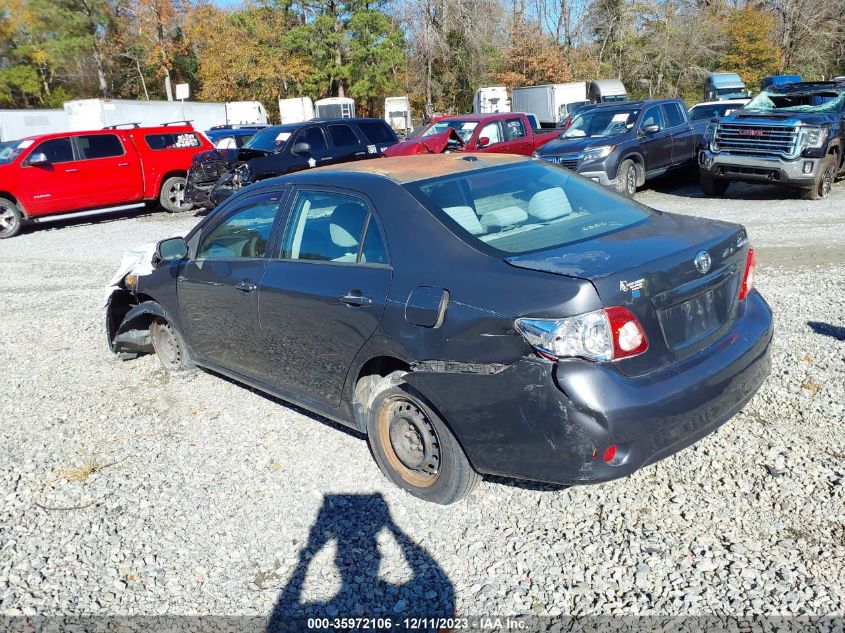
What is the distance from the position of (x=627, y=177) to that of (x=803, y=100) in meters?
3.26

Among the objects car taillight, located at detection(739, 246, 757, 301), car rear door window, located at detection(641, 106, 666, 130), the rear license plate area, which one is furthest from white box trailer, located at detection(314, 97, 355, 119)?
the rear license plate area

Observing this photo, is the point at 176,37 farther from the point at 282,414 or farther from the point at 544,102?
the point at 282,414

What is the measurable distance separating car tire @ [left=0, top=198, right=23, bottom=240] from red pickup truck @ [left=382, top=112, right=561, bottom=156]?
25.4 ft

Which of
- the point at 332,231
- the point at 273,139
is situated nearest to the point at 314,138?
the point at 273,139

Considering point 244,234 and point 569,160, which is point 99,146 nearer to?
point 569,160

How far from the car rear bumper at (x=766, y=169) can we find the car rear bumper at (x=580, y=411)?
9710mm

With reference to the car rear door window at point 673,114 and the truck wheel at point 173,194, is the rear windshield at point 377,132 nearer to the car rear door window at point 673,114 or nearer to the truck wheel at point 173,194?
the truck wheel at point 173,194

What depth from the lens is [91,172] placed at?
15.6m

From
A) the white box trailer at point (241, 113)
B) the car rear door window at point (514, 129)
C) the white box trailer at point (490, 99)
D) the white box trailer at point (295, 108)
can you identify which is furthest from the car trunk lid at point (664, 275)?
the white box trailer at point (295, 108)

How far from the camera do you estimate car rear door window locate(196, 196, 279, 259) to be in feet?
14.7

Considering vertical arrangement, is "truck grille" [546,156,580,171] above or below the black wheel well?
below

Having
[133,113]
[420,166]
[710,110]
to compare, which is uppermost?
[133,113]

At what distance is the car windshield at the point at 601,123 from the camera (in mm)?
13852

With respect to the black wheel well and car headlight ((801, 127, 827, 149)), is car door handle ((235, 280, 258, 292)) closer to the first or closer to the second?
the black wheel well
